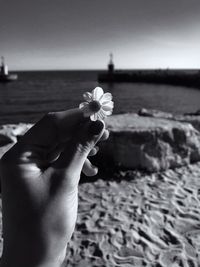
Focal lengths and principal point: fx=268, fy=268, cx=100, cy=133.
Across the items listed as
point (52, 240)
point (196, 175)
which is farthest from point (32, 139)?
point (196, 175)

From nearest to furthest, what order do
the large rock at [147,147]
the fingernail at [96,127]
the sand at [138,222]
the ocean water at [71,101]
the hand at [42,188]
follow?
the hand at [42,188] < the fingernail at [96,127] < the sand at [138,222] < the large rock at [147,147] < the ocean water at [71,101]

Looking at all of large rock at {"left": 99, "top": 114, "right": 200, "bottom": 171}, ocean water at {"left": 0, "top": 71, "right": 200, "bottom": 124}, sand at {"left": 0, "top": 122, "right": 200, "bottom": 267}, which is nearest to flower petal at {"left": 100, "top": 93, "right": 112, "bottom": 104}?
sand at {"left": 0, "top": 122, "right": 200, "bottom": 267}

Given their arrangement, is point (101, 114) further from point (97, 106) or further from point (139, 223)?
point (139, 223)

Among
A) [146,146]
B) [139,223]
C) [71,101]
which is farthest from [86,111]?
[71,101]

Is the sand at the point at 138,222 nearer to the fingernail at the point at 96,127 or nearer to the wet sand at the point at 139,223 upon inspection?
the wet sand at the point at 139,223

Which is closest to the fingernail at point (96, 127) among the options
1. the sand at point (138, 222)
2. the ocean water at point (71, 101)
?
the sand at point (138, 222)
